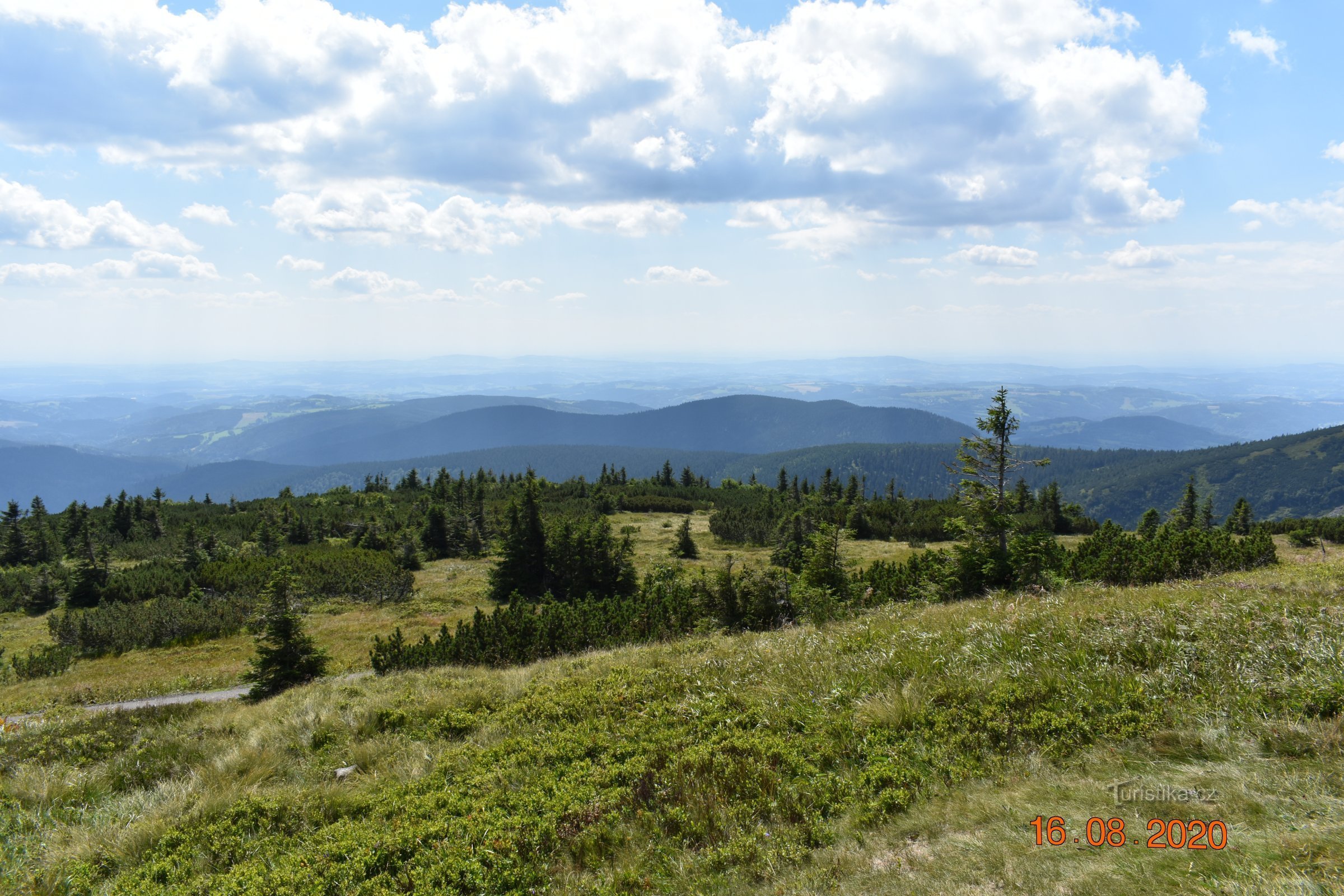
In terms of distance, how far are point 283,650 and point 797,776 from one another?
19.0 meters

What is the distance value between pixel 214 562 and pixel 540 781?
63538mm

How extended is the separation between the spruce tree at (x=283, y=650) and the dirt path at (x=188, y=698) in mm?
883

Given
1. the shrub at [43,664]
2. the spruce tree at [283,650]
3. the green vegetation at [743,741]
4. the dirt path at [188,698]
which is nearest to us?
the green vegetation at [743,741]

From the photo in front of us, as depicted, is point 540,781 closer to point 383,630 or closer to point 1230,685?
point 1230,685

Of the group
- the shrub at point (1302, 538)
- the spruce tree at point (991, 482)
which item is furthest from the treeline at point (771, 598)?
the shrub at point (1302, 538)

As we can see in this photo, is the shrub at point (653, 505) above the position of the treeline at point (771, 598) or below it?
below

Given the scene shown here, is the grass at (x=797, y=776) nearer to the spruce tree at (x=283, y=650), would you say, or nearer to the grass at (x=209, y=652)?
the spruce tree at (x=283, y=650)

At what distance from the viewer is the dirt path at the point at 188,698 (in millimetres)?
17203

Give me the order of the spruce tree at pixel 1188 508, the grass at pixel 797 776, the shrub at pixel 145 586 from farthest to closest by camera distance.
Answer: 1. the spruce tree at pixel 1188 508
2. the shrub at pixel 145 586
3. the grass at pixel 797 776

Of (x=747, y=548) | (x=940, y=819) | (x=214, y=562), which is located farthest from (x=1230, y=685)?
(x=214, y=562)

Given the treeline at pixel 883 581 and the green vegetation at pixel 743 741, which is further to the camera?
the treeline at pixel 883 581

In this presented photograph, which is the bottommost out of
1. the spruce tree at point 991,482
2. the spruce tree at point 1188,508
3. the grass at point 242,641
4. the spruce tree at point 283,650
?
the grass at point 242,641

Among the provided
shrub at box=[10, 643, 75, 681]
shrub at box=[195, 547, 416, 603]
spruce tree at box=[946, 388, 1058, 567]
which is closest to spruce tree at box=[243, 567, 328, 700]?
shrub at box=[10, 643, 75, 681]

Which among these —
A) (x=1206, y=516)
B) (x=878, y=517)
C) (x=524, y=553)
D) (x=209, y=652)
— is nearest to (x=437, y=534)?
(x=524, y=553)
